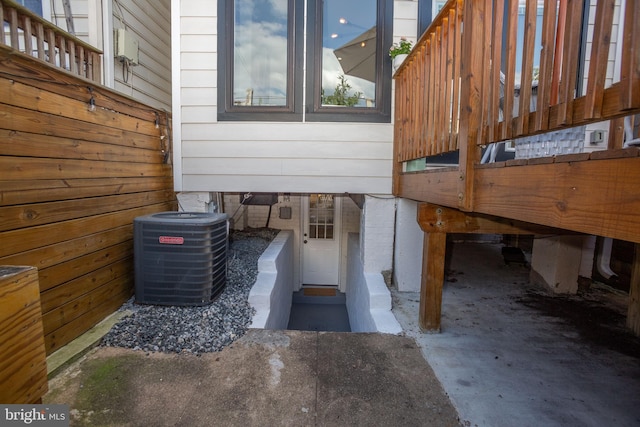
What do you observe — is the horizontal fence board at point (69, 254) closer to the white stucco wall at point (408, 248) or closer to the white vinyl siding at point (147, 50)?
the white vinyl siding at point (147, 50)

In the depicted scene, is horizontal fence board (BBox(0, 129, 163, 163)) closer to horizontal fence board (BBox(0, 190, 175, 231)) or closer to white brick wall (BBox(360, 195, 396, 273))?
horizontal fence board (BBox(0, 190, 175, 231))

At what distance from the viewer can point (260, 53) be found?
3.51 metres

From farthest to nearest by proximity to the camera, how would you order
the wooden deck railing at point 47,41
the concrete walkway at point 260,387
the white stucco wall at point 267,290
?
the white stucco wall at point 267,290 → the wooden deck railing at point 47,41 → the concrete walkway at point 260,387

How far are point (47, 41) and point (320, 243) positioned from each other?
181 inches

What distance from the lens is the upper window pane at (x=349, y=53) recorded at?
3.47 meters

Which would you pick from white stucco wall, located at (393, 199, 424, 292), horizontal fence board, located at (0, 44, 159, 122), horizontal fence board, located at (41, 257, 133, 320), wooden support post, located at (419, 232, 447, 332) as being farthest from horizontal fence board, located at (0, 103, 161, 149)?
white stucco wall, located at (393, 199, 424, 292)

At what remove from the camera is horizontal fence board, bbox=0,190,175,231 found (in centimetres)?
178

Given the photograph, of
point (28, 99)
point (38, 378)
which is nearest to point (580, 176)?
point (38, 378)

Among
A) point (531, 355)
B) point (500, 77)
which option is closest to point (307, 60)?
point (500, 77)

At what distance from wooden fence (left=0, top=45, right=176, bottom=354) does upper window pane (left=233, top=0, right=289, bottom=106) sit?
1065 millimetres

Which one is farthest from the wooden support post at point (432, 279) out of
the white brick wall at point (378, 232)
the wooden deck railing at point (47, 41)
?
the wooden deck railing at point (47, 41)

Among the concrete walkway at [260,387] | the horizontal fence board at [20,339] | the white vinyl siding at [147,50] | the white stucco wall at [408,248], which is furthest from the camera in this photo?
the white vinyl siding at [147,50]

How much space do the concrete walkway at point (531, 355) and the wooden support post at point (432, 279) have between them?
4.4 inches

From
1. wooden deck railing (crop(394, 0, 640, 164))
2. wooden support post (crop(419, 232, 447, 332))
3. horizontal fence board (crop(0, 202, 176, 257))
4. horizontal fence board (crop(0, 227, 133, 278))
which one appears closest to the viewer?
wooden deck railing (crop(394, 0, 640, 164))
